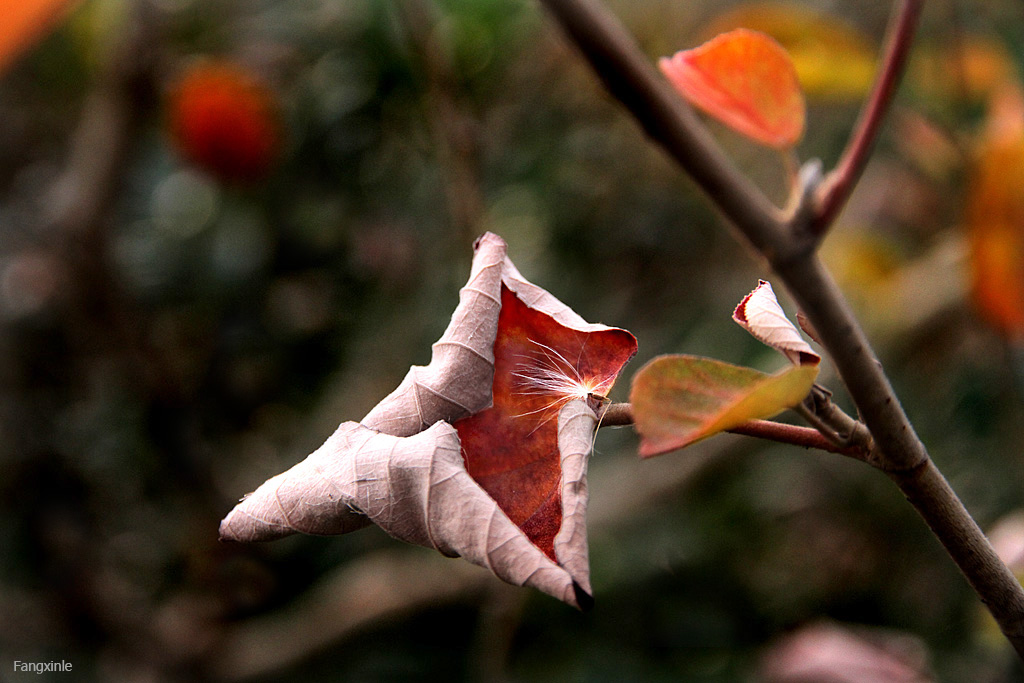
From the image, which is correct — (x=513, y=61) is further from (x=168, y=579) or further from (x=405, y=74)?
(x=168, y=579)

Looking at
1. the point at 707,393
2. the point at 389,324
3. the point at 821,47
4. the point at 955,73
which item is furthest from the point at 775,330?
the point at 389,324

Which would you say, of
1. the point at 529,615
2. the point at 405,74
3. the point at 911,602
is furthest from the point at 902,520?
the point at 405,74

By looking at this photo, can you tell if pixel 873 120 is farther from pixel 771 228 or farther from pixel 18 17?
pixel 18 17

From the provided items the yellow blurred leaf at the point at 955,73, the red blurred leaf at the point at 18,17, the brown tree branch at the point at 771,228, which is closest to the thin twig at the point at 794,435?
the brown tree branch at the point at 771,228

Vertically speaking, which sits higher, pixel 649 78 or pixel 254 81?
pixel 254 81

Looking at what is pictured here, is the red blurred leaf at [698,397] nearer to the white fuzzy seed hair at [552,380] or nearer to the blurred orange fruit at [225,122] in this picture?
the white fuzzy seed hair at [552,380]
